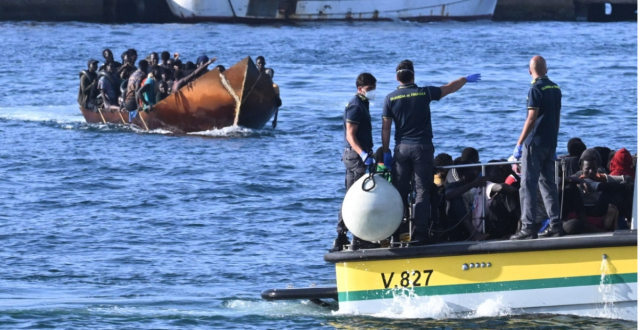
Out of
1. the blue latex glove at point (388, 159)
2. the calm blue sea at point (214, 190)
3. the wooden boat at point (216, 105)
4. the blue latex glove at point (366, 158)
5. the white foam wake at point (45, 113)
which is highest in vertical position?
the blue latex glove at point (366, 158)

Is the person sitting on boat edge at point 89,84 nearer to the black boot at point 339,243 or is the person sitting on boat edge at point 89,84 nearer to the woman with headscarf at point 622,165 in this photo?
the black boot at point 339,243

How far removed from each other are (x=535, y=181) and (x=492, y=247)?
60 centimetres

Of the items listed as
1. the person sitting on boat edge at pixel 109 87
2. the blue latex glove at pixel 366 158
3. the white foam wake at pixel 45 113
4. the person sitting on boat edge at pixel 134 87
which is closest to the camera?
the blue latex glove at pixel 366 158

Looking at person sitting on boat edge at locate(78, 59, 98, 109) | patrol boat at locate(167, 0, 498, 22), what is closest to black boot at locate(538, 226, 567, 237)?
person sitting on boat edge at locate(78, 59, 98, 109)

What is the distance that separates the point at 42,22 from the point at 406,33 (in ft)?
62.6

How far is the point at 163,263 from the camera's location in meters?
12.4

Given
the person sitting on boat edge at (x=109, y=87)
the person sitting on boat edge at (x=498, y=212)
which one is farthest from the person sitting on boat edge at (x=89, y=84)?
the person sitting on boat edge at (x=498, y=212)

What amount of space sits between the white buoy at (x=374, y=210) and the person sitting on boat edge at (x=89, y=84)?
1467 cm

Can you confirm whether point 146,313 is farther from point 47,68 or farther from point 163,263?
point 47,68

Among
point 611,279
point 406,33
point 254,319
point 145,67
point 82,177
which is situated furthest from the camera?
point 406,33

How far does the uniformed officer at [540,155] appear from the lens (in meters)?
8.45

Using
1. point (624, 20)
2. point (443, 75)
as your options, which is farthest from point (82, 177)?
point (624, 20)

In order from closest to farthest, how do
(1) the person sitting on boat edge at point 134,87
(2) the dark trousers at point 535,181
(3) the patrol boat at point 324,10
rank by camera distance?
(2) the dark trousers at point 535,181, (1) the person sitting on boat edge at point 134,87, (3) the patrol boat at point 324,10

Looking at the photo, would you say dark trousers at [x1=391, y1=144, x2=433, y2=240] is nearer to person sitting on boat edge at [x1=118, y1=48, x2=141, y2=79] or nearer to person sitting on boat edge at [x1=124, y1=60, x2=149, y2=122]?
person sitting on boat edge at [x1=124, y1=60, x2=149, y2=122]
